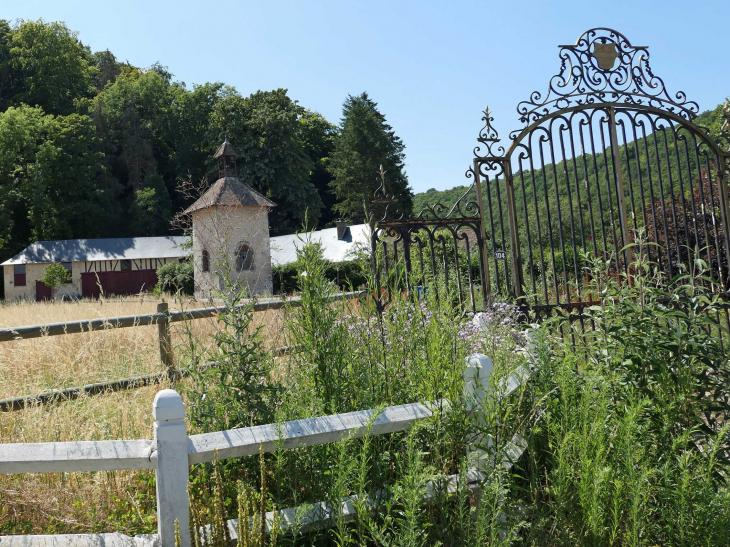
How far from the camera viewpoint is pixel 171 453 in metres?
1.95

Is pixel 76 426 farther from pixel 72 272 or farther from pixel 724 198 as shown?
pixel 72 272

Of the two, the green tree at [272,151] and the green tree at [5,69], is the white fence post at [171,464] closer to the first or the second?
the green tree at [272,151]

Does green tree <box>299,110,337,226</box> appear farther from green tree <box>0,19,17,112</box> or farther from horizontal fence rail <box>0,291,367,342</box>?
horizontal fence rail <box>0,291,367,342</box>

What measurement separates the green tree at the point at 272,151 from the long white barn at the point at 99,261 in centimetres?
521

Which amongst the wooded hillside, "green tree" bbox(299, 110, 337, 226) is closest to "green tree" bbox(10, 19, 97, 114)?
the wooded hillside

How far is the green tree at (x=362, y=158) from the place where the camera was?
3991 cm

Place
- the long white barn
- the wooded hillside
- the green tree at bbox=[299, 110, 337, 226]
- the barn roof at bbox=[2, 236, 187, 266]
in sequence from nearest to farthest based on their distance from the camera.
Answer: the long white barn → the barn roof at bbox=[2, 236, 187, 266] → the wooded hillside → the green tree at bbox=[299, 110, 337, 226]

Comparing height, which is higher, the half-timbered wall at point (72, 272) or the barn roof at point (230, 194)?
the barn roof at point (230, 194)

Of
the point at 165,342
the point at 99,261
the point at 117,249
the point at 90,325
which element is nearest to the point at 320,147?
the point at 117,249

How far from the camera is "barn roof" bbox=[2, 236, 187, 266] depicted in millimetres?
33594

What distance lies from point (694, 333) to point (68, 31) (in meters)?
54.7

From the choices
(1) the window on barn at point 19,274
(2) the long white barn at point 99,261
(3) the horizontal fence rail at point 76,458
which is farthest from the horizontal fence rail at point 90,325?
(1) the window on barn at point 19,274

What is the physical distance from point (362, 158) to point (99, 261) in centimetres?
1891

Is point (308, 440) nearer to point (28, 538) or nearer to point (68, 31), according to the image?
point (28, 538)
